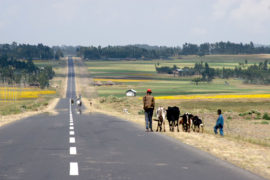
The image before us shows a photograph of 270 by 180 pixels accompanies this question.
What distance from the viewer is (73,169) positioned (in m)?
11.6

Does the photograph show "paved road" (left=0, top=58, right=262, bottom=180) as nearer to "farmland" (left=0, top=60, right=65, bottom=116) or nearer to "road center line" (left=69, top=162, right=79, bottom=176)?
"road center line" (left=69, top=162, right=79, bottom=176)

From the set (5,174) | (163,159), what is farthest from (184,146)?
(5,174)

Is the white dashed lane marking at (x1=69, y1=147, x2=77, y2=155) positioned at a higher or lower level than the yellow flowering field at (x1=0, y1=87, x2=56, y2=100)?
higher

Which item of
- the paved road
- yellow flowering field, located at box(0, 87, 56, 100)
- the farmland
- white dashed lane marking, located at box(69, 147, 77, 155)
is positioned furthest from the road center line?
yellow flowering field, located at box(0, 87, 56, 100)

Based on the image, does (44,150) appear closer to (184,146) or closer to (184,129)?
(184,146)

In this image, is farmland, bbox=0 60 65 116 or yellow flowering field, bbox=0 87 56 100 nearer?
farmland, bbox=0 60 65 116

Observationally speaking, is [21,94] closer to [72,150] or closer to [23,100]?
[23,100]

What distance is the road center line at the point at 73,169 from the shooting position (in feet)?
36.4

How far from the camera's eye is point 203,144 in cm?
1848

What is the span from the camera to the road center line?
11102mm

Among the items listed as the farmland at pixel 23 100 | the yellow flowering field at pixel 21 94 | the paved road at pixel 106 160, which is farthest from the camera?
the yellow flowering field at pixel 21 94

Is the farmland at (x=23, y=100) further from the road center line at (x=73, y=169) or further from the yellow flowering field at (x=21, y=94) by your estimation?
the road center line at (x=73, y=169)

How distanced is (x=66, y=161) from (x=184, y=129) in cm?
1325

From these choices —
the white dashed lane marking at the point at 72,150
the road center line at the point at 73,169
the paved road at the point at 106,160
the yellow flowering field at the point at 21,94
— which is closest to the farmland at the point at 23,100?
the yellow flowering field at the point at 21,94
